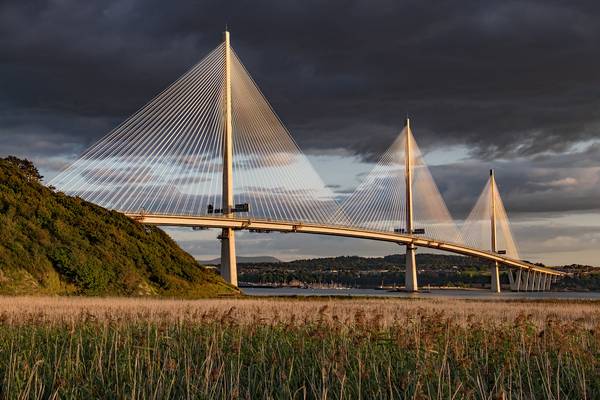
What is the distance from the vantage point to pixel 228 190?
68.5m

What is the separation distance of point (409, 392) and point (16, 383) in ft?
13.4

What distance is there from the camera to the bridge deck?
68.2m

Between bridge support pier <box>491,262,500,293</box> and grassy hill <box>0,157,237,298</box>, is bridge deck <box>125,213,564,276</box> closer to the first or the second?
bridge support pier <box>491,262,500,293</box>

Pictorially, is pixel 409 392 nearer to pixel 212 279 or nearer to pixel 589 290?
pixel 212 279

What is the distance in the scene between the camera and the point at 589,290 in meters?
162

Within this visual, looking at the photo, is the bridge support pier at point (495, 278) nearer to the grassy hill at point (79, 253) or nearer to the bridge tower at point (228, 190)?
the bridge tower at point (228, 190)

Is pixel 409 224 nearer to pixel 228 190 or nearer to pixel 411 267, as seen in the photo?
pixel 411 267

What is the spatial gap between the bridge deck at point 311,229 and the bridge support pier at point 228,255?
155 cm

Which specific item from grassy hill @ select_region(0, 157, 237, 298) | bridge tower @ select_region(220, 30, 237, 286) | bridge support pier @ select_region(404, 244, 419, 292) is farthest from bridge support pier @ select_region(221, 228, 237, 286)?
bridge support pier @ select_region(404, 244, 419, 292)

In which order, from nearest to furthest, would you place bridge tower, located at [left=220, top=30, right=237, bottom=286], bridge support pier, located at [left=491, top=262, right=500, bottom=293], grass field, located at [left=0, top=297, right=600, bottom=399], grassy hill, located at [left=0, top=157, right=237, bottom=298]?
grass field, located at [left=0, top=297, right=600, bottom=399] → grassy hill, located at [left=0, top=157, right=237, bottom=298] → bridge tower, located at [left=220, top=30, right=237, bottom=286] → bridge support pier, located at [left=491, top=262, right=500, bottom=293]

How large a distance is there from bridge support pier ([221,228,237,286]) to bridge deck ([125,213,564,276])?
61.1 inches

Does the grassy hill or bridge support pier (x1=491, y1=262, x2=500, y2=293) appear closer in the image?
the grassy hill

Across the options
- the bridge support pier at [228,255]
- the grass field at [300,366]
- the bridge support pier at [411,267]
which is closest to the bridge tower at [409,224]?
the bridge support pier at [411,267]

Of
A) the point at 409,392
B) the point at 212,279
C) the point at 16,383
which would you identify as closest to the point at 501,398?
the point at 409,392
